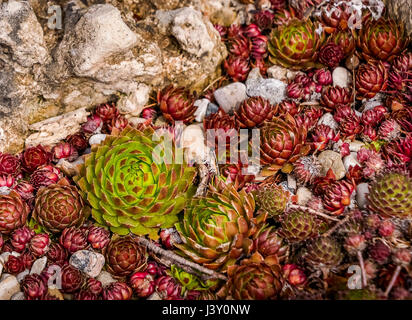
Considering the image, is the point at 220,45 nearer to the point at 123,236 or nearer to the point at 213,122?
the point at 213,122

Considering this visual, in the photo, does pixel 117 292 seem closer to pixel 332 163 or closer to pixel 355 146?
pixel 332 163

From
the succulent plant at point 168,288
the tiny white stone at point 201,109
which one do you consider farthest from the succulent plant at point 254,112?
the succulent plant at point 168,288

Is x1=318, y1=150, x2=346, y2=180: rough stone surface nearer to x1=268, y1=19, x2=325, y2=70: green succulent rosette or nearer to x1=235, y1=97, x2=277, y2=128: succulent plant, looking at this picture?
x1=235, y1=97, x2=277, y2=128: succulent plant

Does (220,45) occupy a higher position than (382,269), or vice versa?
(220,45)

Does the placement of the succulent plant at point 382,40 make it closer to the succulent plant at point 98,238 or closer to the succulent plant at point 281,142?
the succulent plant at point 281,142

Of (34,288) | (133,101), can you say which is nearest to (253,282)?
(34,288)

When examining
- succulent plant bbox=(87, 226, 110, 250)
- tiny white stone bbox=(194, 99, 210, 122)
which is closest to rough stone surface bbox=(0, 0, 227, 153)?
tiny white stone bbox=(194, 99, 210, 122)
